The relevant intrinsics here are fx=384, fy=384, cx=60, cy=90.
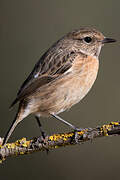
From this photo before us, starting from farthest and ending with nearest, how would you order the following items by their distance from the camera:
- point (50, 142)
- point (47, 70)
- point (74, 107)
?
point (74, 107), point (47, 70), point (50, 142)

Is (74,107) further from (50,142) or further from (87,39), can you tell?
(50,142)

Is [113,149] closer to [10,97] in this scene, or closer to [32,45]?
[10,97]

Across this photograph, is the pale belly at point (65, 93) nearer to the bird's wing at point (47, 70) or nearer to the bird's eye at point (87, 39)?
the bird's wing at point (47, 70)

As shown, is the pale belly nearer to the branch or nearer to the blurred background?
the branch

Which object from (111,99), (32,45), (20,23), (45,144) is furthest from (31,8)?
(45,144)

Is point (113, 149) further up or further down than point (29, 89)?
further down

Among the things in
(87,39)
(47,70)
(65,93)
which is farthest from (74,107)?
(65,93)

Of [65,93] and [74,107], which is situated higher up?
[74,107]
